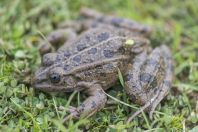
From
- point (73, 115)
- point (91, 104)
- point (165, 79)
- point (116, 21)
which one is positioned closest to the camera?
point (73, 115)

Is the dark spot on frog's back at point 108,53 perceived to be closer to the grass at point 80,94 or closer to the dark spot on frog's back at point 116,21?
the grass at point 80,94

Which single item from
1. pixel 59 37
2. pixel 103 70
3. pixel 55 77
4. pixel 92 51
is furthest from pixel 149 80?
pixel 59 37

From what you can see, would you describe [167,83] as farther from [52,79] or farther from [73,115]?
[52,79]

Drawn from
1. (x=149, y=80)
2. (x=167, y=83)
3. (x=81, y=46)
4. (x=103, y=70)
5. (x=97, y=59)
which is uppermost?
(x=81, y=46)

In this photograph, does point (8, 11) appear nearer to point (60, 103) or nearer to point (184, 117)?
point (60, 103)

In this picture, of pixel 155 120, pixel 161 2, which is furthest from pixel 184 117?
pixel 161 2

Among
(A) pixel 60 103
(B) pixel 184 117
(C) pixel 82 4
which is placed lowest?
(B) pixel 184 117

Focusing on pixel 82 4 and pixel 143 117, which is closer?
pixel 143 117
